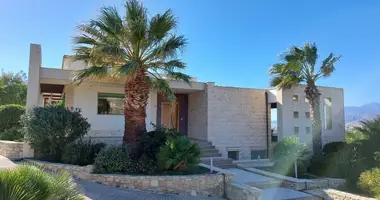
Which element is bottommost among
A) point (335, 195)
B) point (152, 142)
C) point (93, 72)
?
point (335, 195)

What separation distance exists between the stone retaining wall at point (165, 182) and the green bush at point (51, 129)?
2.25 metres

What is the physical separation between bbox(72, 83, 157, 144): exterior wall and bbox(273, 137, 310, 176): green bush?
27.8ft

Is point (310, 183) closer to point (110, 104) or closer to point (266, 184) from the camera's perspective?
point (266, 184)

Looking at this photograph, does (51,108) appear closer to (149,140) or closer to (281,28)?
(149,140)

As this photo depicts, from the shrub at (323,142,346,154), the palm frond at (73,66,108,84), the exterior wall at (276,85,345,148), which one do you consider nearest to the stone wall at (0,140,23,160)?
the palm frond at (73,66,108,84)

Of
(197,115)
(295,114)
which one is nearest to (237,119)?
(197,115)

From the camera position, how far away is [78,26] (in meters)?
12.0

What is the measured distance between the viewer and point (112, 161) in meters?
10.6

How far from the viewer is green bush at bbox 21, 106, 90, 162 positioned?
1204cm

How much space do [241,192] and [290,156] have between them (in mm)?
4878

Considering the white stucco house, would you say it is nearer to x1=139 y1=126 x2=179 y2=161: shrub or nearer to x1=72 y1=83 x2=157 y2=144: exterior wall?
x1=72 y1=83 x2=157 y2=144: exterior wall

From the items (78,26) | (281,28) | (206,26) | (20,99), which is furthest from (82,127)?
(20,99)

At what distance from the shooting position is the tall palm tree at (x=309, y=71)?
15.7 metres

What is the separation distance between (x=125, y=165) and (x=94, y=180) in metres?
1.22
